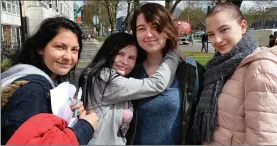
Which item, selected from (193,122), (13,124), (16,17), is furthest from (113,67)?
(16,17)

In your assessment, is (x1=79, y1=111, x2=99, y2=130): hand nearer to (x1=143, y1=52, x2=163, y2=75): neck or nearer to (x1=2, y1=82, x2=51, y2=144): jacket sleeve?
(x1=2, y1=82, x2=51, y2=144): jacket sleeve

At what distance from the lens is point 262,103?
1.35 meters

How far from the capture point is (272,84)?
4.39 ft

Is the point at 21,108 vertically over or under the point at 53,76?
under

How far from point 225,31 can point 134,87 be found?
0.69 m

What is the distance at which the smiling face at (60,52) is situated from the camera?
5.21 feet

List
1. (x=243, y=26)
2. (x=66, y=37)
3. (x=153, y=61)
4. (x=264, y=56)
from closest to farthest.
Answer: (x=264, y=56) < (x=66, y=37) < (x=243, y=26) < (x=153, y=61)

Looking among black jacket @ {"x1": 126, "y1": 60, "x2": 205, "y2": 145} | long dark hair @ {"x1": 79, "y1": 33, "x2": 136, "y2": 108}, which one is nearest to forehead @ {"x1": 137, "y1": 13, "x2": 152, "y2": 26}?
long dark hair @ {"x1": 79, "y1": 33, "x2": 136, "y2": 108}

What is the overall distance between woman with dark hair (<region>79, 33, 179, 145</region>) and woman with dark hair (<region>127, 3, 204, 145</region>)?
68mm

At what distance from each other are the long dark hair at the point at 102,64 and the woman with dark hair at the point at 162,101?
0.12 m

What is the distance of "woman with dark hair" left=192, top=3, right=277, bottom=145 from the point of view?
1359 mm

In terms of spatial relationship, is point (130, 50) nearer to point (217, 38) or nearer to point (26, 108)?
point (217, 38)

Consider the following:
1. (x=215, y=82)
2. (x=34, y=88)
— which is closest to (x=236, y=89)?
(x=215, y=82)

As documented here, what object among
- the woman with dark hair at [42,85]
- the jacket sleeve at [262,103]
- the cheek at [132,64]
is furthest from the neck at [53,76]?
the jacket sleeve at [262,103]
